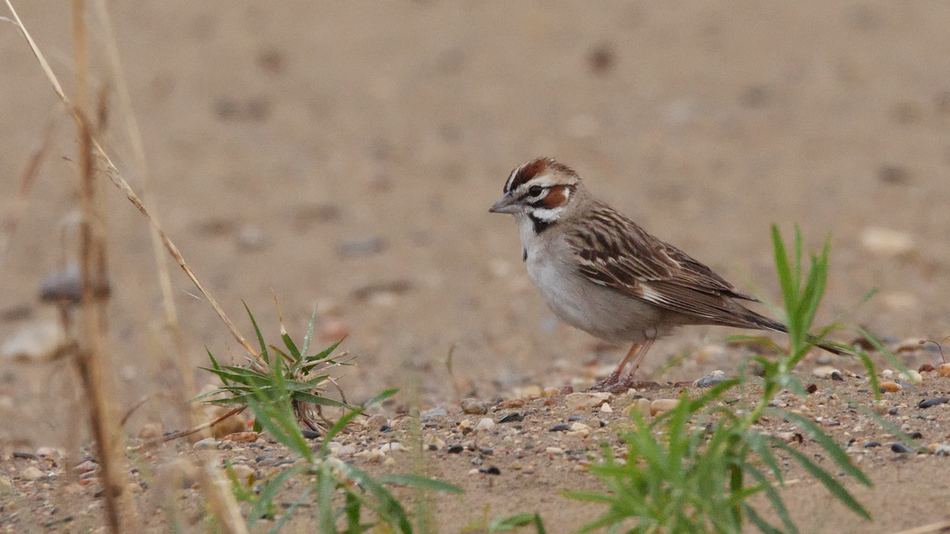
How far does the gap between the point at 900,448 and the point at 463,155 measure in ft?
23.7

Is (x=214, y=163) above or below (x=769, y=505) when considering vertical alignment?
above

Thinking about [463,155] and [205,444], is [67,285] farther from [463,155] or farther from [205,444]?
[463,155]

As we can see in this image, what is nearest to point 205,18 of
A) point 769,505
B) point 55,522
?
point 55,522

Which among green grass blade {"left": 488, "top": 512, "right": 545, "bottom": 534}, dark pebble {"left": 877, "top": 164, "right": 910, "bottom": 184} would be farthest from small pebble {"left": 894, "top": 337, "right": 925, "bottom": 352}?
dark pebble {"left": 877, "top": 164, "right": 910, "bottom": 184}

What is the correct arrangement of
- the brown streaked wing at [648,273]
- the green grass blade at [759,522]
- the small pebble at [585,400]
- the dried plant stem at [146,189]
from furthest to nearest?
1. the brown streaked wing at [648,273]
2. the small pebble at [585,400]
3. the dried plant stem at [146,189]
4. the green grass blade at [759,522]

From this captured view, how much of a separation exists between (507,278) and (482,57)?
3.77 meters

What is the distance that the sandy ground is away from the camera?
8039 mm

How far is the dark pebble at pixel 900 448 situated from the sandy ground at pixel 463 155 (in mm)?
2498

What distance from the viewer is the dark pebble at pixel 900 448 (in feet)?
12.1

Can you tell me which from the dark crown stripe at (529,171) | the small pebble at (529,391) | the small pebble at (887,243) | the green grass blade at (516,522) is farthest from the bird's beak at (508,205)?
the small pebble at (887,243)

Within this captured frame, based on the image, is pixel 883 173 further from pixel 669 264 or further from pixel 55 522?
pixel 55 522

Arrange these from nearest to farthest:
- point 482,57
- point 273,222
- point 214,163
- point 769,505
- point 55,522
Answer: point 769,505
point 55,522
point 273,222
point 214,163
point 482,57

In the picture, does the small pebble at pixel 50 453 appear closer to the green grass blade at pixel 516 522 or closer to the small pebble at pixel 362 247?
the green grass blade at pixel 516 522

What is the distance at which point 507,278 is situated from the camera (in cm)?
880
